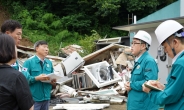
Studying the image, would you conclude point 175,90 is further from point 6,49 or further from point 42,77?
point 42,77

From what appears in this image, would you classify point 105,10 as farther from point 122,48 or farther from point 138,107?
point 138,107

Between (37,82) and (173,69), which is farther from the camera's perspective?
(37,82)

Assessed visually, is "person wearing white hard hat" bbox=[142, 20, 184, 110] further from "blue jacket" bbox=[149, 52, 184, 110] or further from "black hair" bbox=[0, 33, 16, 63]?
"black hair" bbox=[0, 33, 16, 63]

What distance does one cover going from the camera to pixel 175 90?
7.41 feet

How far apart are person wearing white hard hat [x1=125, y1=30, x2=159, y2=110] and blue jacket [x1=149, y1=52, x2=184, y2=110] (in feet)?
4.61

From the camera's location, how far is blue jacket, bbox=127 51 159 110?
383 cm

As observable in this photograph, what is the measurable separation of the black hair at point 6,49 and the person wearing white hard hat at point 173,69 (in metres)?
1.41

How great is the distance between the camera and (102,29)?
28.5 meters

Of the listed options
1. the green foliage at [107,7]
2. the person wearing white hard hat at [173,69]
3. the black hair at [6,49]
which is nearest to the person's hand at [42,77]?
the black hair at [6,49]

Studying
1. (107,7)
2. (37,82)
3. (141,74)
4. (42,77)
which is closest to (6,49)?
(141,74)

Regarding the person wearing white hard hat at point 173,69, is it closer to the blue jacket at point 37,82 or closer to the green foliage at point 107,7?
the blue jacket at point 37,82

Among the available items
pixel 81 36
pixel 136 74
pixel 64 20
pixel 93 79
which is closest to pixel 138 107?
pixel 136 74

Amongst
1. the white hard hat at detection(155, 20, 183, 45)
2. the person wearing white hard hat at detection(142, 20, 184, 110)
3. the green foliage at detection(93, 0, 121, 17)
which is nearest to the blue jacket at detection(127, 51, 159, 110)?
the person wearing white hard hat at detection(142, 20, 184, 110)

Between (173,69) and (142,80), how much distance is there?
5.26 feet
